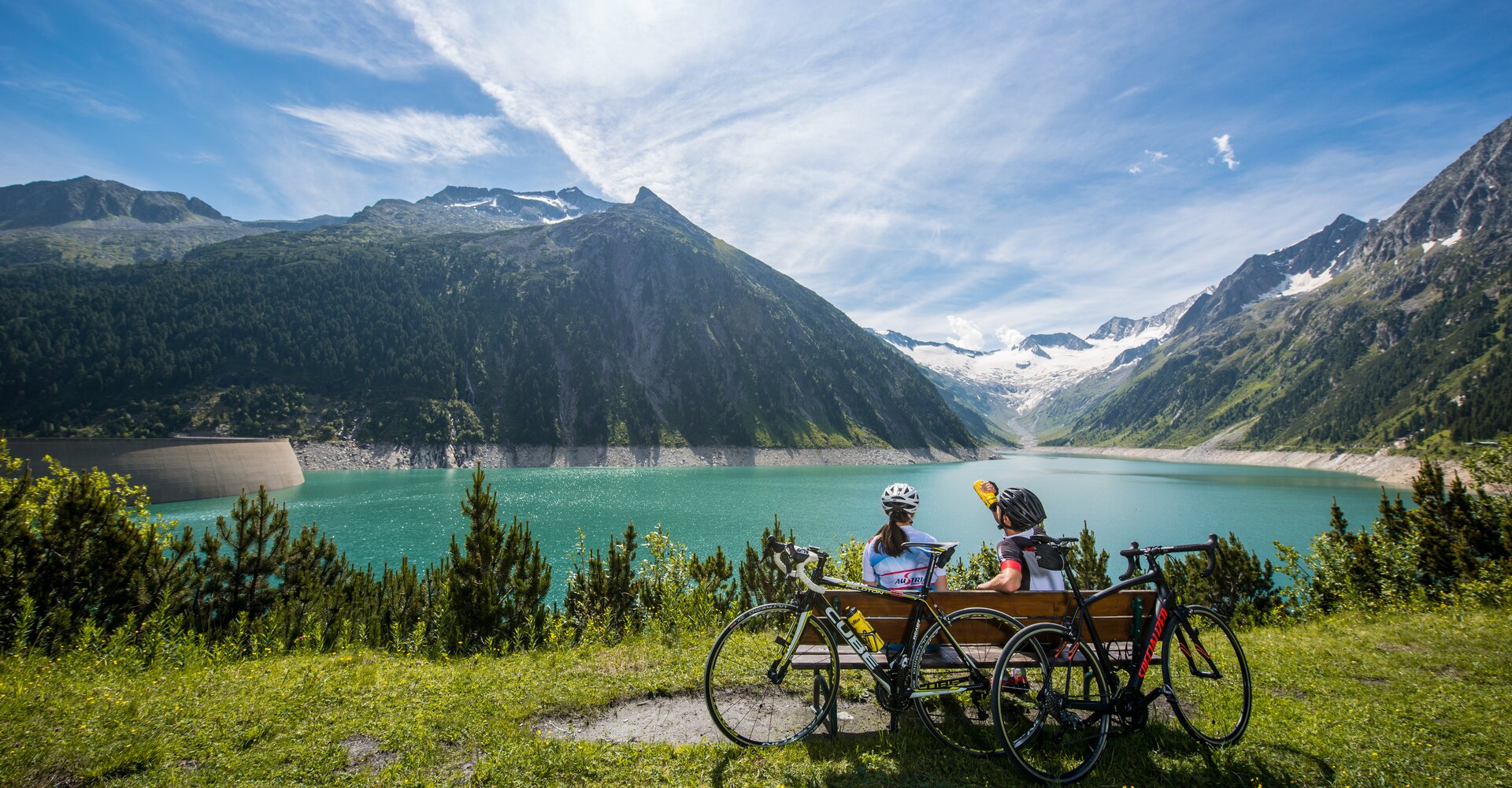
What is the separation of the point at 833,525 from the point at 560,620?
42.0m

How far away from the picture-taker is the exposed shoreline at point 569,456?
413 ft

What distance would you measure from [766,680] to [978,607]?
2.84m

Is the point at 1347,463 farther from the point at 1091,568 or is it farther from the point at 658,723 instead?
the point at 658,723

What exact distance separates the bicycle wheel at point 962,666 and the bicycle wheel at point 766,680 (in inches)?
35.4

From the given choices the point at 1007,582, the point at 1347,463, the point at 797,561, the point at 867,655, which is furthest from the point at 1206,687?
the point at 1347,463

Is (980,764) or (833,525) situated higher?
(980,764)

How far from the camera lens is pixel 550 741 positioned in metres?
5.93

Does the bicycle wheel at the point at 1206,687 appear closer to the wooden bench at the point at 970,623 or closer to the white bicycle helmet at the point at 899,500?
the wooden bench at the point at 970,623

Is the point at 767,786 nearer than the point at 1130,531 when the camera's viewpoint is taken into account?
Yes

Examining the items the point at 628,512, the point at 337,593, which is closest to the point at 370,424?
the point at 628,512

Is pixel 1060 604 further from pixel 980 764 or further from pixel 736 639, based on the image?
pixel 736 639

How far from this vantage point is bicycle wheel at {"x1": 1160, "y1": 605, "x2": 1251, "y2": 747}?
19.3 ft

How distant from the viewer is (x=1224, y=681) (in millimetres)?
7586

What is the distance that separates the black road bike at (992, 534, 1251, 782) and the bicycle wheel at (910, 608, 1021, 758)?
0.23m
